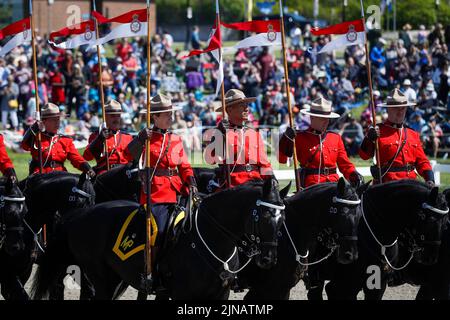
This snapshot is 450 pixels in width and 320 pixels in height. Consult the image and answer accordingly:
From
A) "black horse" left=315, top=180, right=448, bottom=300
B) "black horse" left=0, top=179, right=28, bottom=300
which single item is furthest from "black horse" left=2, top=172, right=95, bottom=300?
"black horse" left=315, top=180, right=448, bottom=300

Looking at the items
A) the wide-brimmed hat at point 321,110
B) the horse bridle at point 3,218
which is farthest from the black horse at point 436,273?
the horse bridle at point 3,218

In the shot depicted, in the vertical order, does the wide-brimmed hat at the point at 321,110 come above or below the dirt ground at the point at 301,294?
above

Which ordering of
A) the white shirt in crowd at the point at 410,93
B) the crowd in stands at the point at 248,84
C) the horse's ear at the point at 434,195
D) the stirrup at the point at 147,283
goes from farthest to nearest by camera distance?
the crowd in stands at the point at 248,84
the white shirt in crowd at the point at 410,93
the horse's ear at the point at 434,195
the stirrup at the point at 147,283

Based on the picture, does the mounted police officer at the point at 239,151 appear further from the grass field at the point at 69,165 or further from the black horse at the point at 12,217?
the grass field at the point at 69,165

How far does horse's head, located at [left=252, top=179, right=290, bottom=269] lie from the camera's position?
8.55 meters

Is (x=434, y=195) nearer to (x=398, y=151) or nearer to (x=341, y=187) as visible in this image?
(x=341, y=187)

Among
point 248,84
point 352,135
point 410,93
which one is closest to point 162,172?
point 352,135

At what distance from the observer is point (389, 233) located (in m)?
10.1

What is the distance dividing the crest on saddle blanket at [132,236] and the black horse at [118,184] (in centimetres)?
242

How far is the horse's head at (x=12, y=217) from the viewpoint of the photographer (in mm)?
9922

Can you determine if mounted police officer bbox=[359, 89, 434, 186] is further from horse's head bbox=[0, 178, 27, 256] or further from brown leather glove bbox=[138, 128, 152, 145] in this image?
horse's head bbox=[0, 178, 27, 256]

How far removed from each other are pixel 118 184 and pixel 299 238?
3334 millimetres
